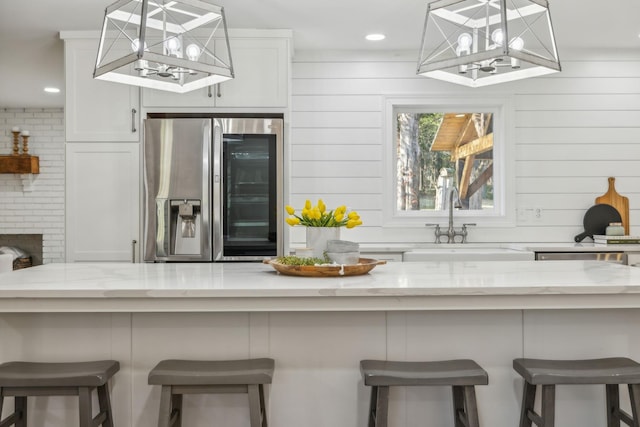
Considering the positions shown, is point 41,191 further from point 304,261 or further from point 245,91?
point 304,261

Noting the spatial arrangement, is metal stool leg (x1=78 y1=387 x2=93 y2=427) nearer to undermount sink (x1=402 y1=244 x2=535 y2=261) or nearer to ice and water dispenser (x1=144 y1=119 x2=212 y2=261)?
ice and water dispenser (x1=144 y1=119 x2=212 y2=261)

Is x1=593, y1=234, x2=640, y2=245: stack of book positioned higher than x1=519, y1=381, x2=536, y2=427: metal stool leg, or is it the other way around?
x1=593, y1=234, x2=640, y2=245: stack of book

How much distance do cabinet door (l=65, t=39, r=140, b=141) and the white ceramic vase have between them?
2.04 metres

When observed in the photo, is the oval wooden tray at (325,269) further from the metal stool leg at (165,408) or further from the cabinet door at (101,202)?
the cabinet door at (101,202)

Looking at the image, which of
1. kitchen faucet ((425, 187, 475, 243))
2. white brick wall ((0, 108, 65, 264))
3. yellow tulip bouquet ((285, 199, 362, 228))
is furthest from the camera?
white brick wall ((0, 108, 65, 264))

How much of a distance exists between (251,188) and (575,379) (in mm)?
2424

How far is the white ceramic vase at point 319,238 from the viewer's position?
2.22 metres

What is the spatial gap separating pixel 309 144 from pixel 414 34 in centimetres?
116

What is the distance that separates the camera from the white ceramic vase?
2.22m

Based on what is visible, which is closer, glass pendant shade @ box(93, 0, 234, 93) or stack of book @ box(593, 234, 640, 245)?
glass pendant shade @ box(93, 0, 234, 93)

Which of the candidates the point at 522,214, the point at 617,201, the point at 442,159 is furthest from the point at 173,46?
the point at 617,201

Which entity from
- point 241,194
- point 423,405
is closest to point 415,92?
point 241,194

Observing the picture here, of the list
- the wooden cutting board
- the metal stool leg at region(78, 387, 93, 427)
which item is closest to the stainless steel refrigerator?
the metal stool leg at region(78, 387, 93, 427)

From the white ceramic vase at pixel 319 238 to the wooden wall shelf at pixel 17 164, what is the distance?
5816mm
